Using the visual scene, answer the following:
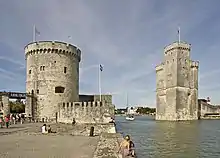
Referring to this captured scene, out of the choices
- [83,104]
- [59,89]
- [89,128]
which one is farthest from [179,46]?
[89,128]

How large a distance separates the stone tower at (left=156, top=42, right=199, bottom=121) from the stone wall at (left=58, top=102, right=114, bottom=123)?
49115mm

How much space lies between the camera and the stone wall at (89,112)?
3027 cm

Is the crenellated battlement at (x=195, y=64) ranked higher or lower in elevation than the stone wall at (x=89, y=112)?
higher

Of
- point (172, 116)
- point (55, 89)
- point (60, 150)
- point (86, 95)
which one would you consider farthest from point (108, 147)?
point (172, 116)

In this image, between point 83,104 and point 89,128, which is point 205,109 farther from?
point 89,128

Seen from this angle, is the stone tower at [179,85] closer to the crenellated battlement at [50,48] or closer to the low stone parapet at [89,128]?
the crenellated battlement at [50,48]

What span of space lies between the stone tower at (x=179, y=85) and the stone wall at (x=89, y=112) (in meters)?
49.1

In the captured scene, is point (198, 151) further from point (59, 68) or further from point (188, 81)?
point (188, 81)

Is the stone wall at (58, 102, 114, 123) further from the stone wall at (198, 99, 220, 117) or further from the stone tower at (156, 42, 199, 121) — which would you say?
the stone wall at (198, 99, 220, 117)

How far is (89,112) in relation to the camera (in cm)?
3081

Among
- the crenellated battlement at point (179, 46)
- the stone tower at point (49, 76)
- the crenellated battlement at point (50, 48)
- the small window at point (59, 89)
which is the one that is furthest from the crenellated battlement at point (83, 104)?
the crenellated battlement at point (179, 46)

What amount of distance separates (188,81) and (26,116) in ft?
184

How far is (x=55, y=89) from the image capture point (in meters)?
36.1

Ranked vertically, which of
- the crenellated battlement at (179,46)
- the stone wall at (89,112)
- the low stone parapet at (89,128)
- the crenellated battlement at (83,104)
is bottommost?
the low stone parapet at (89,128)
